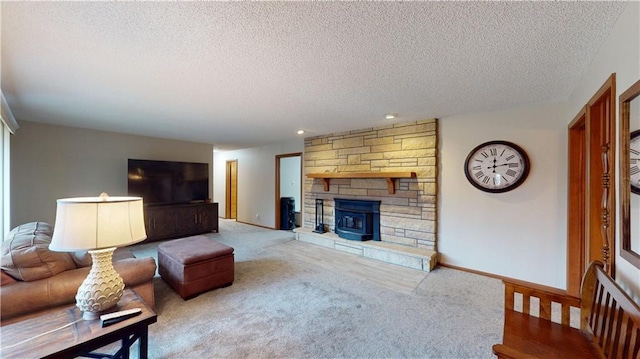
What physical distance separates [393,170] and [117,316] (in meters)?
3.73

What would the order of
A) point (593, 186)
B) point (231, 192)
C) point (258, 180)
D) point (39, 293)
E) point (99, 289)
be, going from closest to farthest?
point (99, 289) → point (39, 293) → point (593, 186) → point (258, 180) → point (231, 192)

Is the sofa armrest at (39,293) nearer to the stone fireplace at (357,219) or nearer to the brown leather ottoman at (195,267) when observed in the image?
the brown leather ottoman at (195,267)

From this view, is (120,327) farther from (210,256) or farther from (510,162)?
(510,162)

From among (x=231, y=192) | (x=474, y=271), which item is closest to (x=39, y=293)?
(x=474, y=271)

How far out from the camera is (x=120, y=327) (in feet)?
4.41

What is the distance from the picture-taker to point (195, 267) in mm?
2656

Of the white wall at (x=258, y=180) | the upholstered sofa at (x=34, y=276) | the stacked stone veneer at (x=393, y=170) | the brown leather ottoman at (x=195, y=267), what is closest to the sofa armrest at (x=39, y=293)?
the upholstered sofa at (x=34, y=276)

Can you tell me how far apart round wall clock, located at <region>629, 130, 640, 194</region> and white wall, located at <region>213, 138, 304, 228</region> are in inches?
192

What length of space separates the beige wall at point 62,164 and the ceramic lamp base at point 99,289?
4256 mm

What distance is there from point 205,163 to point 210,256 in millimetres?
3875

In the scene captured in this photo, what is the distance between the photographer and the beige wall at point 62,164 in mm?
4016

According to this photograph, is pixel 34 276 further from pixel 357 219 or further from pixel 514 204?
pixel 514 204

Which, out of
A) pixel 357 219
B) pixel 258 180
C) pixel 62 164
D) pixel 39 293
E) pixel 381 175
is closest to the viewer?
pixel 39 293

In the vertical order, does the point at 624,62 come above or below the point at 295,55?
below
